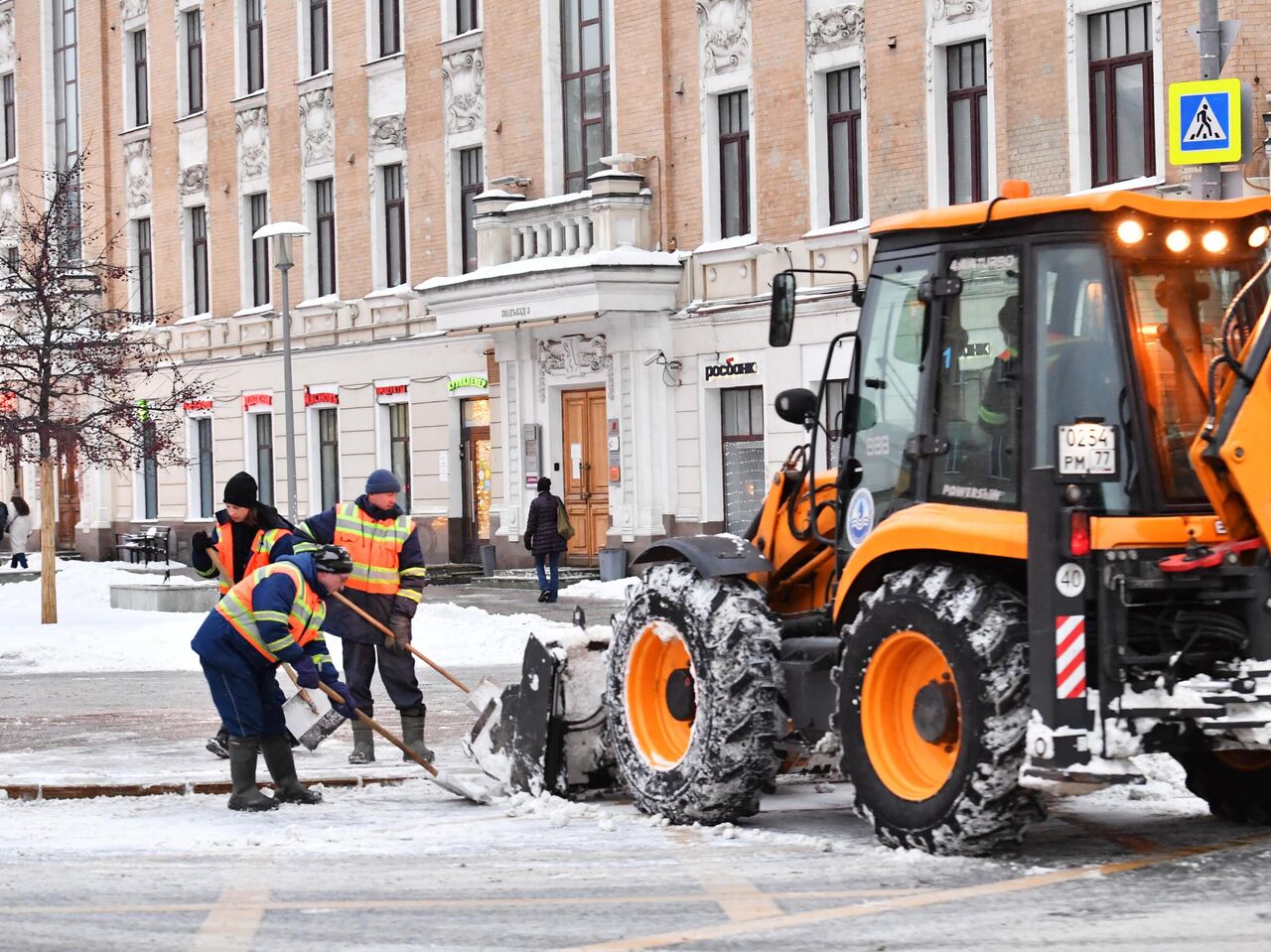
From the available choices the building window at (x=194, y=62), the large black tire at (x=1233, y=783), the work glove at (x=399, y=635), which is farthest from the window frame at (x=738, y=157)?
the large black tire at (x=1233, y=783)

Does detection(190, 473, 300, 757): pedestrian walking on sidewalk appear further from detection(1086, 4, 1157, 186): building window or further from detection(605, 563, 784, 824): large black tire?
detection(1086, 4, 1157, 186): building window

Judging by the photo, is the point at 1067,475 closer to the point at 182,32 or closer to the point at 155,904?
the point at 155,904

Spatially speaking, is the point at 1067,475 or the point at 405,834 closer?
the point at 1067,475

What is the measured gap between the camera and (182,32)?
135ft

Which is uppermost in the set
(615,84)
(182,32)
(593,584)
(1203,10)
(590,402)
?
(182,32)

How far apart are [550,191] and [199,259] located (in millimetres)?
10880

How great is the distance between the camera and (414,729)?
13.0 metres

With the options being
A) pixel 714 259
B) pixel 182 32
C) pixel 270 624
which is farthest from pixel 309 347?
pixel 270 624

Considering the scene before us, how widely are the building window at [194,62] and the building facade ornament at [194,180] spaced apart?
3.27 feet

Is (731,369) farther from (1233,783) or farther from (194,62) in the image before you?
(1233,783)

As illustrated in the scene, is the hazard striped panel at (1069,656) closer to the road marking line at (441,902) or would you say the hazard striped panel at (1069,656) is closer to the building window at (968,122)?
the road marking line at (441,902)

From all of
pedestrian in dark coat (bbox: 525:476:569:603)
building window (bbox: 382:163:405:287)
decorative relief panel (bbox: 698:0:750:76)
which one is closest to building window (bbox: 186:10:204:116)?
building window (bbox: 382:163:405:287)

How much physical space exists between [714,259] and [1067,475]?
21353 mm

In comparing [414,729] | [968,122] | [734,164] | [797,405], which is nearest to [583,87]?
[734,164]
